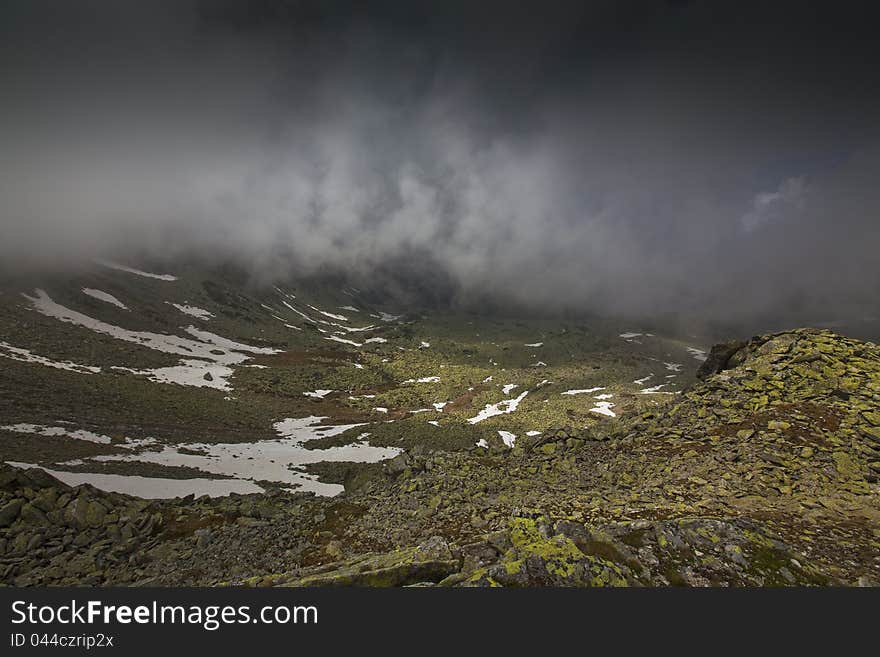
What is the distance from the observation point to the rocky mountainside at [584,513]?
8703 mm

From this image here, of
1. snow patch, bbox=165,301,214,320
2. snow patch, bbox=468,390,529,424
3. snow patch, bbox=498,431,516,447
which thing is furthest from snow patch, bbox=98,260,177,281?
snow patch, bbox=498,431,516,447

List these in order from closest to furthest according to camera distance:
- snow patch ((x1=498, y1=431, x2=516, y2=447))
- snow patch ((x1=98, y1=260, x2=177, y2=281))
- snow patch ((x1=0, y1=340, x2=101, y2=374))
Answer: snow patch ((x1=498, y1=431, x2=516, y2=447))
snow patch ((x1=0, y1=340, x2=101, y2=374))
snow patch ((x1=98, y1=260, x2=177, y2=281))

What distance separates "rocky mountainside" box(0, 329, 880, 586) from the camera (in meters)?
8.70

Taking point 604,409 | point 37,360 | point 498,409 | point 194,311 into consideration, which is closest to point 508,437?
point 498,409

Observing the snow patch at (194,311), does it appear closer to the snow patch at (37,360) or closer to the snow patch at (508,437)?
the snow patch at (37,360)

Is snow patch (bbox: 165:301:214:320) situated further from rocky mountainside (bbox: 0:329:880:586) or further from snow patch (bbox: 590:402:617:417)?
rocky mountainside (bbox: 0:329:880:586)

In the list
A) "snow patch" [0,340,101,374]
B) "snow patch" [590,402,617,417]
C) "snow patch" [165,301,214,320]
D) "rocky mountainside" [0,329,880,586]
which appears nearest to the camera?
"rocky mountainside" [0,329,880,586]

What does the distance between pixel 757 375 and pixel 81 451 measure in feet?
Answer: 168

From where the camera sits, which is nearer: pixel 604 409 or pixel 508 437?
pixel 508 437

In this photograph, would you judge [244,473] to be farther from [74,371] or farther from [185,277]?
[185,277]

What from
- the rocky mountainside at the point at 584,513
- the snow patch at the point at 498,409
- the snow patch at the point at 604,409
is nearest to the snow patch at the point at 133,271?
the snow patch at the point at 498,409

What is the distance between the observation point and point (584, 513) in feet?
38.3

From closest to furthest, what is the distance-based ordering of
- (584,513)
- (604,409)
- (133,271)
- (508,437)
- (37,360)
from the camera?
(584,513) < (508,437) < (37,360) < (604,409) < (133,271)

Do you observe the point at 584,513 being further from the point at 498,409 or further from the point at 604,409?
the point at 604,409
